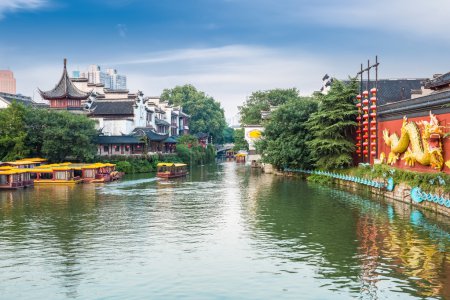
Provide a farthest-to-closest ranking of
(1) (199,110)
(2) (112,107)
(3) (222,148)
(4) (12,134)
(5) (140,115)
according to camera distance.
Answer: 1. (3) (222,148)
2. (1) (199,110)
3. (5) (140,115)
4. (2) (112,107)
5. (4) (12,134)

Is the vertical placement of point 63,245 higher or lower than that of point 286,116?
lower

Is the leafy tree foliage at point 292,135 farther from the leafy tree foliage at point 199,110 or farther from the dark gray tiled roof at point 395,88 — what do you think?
the leafy tree foliage at point 199,110

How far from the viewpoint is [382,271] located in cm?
1563

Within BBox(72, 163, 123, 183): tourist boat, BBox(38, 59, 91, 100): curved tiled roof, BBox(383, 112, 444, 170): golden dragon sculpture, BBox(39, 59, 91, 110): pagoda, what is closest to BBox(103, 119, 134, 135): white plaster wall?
BBox(39, 59, 91, 110): pagoda

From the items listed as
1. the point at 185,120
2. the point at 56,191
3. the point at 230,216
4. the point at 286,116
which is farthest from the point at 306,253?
the point at 185,120

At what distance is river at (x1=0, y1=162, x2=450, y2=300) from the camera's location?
14125 mm

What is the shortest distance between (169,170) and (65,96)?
2139 centimetres

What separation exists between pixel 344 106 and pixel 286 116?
10.3m

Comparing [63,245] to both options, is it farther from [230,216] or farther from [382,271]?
[382,271]

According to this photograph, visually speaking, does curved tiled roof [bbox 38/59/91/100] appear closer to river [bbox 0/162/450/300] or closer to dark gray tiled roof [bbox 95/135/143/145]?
dark gray tiled roof [bbox 95/135/143/145]

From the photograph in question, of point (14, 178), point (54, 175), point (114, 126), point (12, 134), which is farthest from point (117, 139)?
point (14, 178)

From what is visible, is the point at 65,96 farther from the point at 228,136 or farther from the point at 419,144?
the point at 228,136

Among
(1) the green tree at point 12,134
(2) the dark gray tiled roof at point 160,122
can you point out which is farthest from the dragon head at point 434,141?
(2) the dark gray tiled roof at point 160,122

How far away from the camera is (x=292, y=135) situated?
52.4 m
